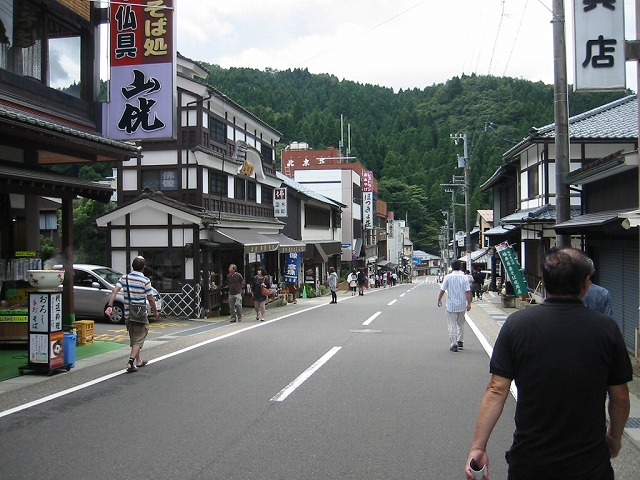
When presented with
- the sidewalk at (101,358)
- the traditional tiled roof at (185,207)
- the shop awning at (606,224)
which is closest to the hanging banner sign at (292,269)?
the traditional tiled roof at (185,207)

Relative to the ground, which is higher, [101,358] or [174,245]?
[174,245]

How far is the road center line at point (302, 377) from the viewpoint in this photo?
7789mm

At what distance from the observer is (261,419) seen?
6688mm

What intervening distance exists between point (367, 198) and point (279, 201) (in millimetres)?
31101

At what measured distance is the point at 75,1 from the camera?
1295 cm

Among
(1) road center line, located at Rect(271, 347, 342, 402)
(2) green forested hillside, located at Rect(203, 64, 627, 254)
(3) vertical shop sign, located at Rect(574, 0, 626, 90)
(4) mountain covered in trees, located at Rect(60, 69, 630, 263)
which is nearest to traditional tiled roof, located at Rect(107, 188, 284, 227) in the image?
(1) road center line, located at Rect(271, 347, 342, 402)

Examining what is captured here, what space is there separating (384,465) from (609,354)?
2.81m

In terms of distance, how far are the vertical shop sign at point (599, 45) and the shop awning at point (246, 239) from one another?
47.2ft

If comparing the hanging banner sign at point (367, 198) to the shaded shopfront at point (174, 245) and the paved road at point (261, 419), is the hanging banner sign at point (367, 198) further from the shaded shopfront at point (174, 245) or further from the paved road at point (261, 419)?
the paved road at point (261, 419)

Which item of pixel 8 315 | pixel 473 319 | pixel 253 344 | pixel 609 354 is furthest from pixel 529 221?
pixel 609 354

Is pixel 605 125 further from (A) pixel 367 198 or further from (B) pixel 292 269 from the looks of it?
(A) pixel 367 198

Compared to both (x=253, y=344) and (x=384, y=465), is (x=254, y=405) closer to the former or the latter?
(x=384, y=465)

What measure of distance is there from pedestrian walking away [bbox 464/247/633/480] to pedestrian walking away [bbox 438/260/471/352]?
8.46 m

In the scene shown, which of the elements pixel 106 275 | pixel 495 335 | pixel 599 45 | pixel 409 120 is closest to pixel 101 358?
pixel 106 275
